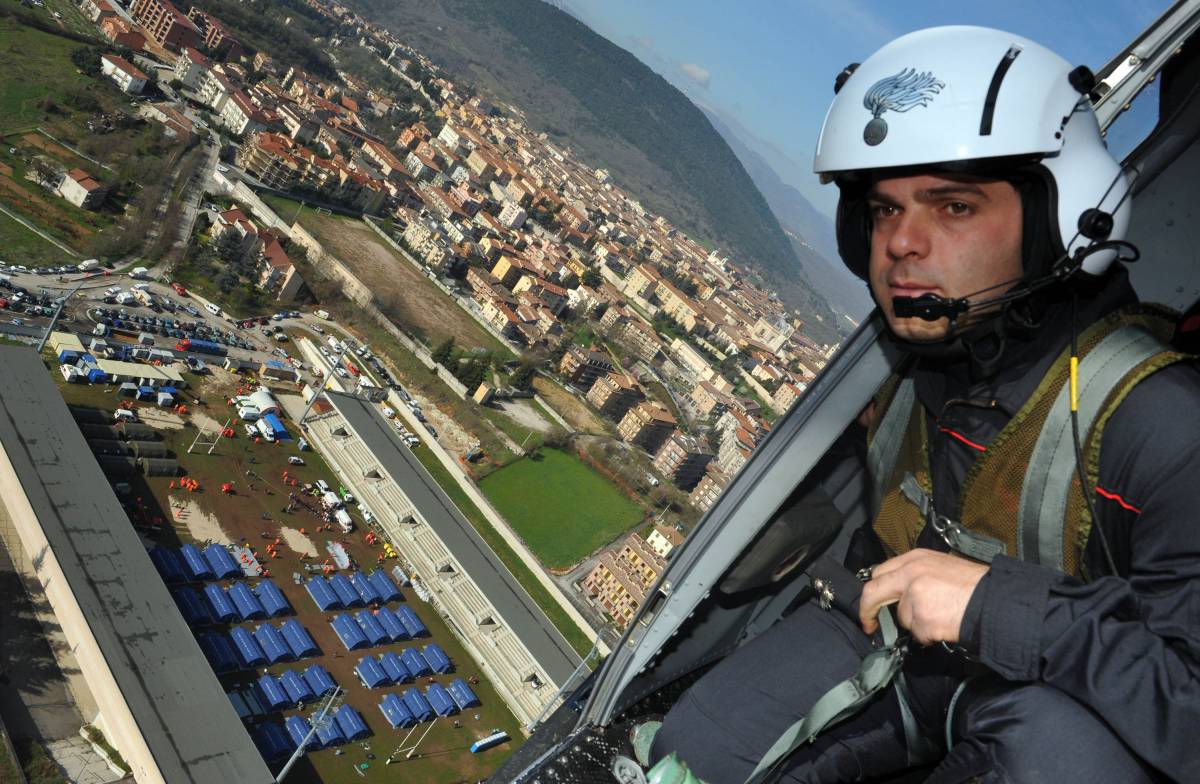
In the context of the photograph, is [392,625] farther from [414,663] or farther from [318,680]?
[318,680]

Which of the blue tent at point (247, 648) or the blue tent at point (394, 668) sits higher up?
the blue tent at point (394, 668)

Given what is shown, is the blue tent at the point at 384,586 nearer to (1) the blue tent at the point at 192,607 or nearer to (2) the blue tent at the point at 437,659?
(2) the blue tent at the point at 437,659

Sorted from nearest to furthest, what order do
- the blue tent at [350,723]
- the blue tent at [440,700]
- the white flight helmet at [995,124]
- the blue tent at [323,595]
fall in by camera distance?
the white flight helmet at [995,124]
the blue tent at [350,723]
the blue tent at [440,700]
the blue tent at [323,595]

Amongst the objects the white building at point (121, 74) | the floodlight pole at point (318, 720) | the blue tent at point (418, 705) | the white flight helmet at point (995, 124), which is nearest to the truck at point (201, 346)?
the floodlight pole at point (318, 720)

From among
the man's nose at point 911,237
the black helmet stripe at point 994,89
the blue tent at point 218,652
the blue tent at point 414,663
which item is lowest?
the blue tent at point 218,652

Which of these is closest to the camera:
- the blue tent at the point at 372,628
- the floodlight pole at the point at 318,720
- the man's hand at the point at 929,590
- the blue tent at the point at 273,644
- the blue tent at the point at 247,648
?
the man's hand at the point at 929,590

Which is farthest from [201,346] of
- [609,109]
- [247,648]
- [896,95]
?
[609,109]

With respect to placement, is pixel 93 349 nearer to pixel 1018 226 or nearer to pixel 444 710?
pixel 444 710
